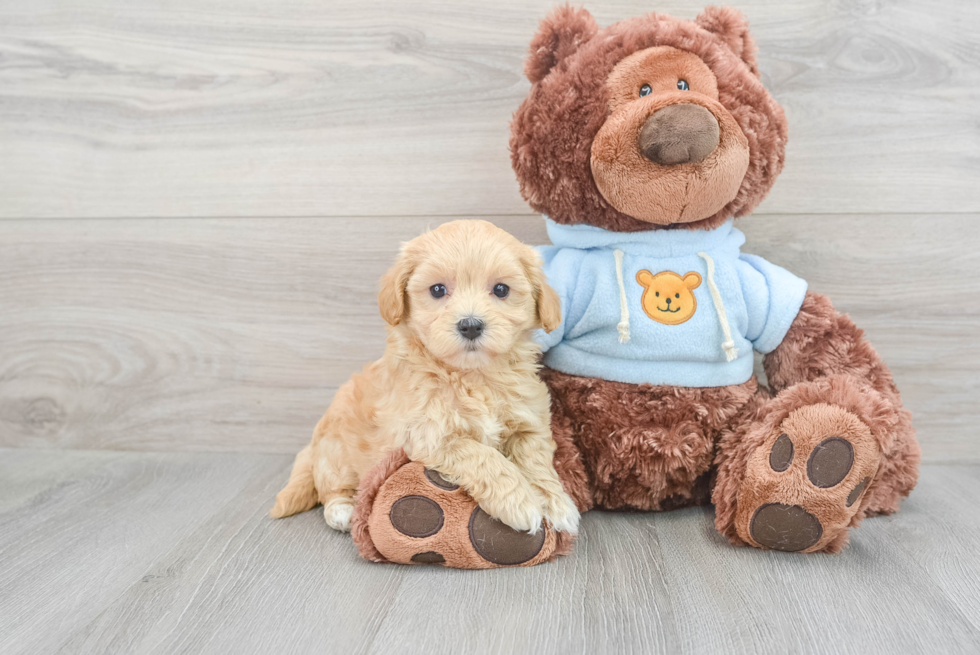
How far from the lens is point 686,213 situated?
103 centimetres

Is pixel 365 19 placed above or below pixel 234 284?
above

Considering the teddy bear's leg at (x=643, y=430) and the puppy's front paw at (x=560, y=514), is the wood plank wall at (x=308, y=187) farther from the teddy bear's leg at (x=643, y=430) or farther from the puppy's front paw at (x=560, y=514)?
the puppy's front paw at (x=560, y=514)

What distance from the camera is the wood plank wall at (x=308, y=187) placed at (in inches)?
50.3

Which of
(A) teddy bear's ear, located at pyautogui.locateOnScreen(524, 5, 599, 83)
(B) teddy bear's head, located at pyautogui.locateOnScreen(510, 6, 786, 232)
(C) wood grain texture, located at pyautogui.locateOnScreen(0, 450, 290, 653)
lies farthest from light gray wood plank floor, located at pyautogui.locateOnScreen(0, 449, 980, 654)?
(A) teddy bear's ear, located at pyautogui.locateOnScreen(524, 5, 599, 83)

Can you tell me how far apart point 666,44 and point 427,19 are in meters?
0.49

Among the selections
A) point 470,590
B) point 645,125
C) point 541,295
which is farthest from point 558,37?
point 470,590

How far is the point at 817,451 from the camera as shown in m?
0.92

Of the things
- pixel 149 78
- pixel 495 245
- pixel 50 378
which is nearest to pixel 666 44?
pixel 495 245

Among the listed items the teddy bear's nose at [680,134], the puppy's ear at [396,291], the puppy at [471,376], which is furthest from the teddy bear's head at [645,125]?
the puppy's ear at [396,291]

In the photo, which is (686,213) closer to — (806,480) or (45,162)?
(806,480)

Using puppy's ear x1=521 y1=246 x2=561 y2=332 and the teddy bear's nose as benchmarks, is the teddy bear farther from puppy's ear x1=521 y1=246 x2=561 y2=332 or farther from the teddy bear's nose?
puppy's ear x1=521 y1=246 x2=561 y2=332

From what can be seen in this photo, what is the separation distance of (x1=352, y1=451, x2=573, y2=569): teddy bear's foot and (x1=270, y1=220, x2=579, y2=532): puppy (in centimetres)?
2

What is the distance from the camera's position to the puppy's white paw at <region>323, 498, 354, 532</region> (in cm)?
107

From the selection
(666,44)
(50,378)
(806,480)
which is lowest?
(50,378)
